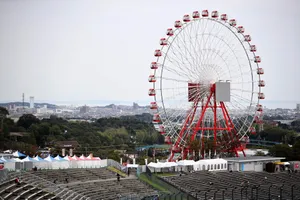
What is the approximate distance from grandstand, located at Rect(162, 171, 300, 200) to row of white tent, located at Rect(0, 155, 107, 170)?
573cm

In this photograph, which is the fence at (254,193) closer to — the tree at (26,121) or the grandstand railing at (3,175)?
the grandstand railing at (3,175)

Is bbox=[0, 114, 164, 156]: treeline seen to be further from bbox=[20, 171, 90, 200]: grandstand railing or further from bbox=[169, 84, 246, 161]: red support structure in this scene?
bbox=[20, 171, 90, 200]: grandstand railing

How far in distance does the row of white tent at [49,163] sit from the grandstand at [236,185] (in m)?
5.73

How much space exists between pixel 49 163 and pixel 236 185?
1360 cm

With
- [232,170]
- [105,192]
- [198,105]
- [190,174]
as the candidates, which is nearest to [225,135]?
[198,105]

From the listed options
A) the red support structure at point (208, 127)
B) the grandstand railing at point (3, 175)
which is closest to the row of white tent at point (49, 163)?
the grandstand railing at point (3, 175)

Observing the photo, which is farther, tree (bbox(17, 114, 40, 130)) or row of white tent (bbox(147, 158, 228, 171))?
tree (bbox(17, 114, 40, 130))

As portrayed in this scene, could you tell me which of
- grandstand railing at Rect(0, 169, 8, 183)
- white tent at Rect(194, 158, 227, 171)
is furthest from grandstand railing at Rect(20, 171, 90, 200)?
white tent at Rect(194, 158, 227, 171)

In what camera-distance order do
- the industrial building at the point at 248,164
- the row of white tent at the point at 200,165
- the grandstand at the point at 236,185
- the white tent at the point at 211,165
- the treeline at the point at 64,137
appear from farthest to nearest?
1. the treeline at the point at 64,137
2. the industrial building at the point at 248,164
3. the white tent at the point at 211,165
4. the row of white tent at the point at 200,165
5. the grandstand at the point at 236,185

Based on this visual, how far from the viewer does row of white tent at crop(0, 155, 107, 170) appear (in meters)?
36.3

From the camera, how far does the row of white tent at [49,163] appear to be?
3628 centimetres

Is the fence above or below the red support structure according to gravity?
below

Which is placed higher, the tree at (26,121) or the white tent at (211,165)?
the tree at (26,121)

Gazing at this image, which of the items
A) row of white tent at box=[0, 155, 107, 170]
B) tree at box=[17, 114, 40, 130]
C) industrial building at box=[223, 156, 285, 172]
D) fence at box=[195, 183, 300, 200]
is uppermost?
tree at box=[17, 114, 40, 130]
